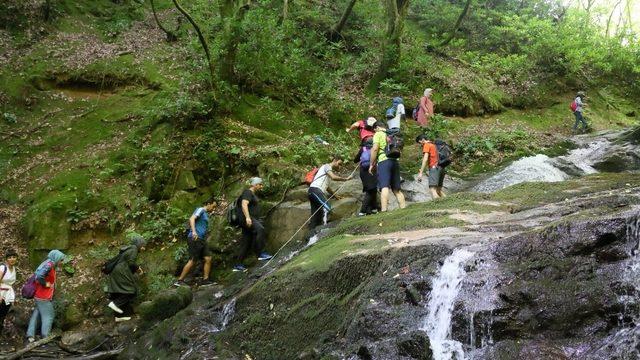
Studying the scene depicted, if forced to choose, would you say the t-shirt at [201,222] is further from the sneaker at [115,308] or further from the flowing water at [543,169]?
the flowing water at [543,169]

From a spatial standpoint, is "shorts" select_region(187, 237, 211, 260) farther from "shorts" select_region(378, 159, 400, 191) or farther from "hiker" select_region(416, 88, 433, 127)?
"hiker" select_region(416, 88, 433, 127)

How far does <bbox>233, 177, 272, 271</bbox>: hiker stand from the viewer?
399 inches

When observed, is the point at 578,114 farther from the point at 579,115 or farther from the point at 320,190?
the point at 320,190

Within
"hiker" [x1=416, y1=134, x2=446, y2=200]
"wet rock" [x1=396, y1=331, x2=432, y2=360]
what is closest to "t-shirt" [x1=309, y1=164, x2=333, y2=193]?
"hiker" [x1=416, y1=134, x2=446, y2=200]

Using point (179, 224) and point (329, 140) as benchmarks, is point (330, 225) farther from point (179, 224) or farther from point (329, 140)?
point (329, 140)

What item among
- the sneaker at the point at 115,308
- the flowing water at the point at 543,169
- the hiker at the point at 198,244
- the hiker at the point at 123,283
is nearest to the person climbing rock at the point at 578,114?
the flowing water at the point at 543,169

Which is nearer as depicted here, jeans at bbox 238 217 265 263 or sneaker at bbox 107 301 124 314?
sneaker at bbox 107 301 124 314

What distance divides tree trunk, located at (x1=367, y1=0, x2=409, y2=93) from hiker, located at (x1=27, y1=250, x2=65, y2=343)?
1296 cm

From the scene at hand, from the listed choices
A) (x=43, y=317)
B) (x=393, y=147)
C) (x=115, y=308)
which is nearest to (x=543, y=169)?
(x=393, y=147)

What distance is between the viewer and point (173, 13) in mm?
24359

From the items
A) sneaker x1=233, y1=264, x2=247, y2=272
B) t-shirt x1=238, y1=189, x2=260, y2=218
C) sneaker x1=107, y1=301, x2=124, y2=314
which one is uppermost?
t-shirt x1=238, y1=189, x2=260, y2=218

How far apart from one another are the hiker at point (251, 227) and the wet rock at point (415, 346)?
221 inches

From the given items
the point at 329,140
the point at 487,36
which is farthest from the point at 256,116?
the point at 487,36

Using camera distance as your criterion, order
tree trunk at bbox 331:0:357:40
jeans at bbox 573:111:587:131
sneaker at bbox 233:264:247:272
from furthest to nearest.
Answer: tree trunk at bbox 331:0:357:40
jeans at bbox 573:111:587:131
sneaker at bbox 233:264:247:272
